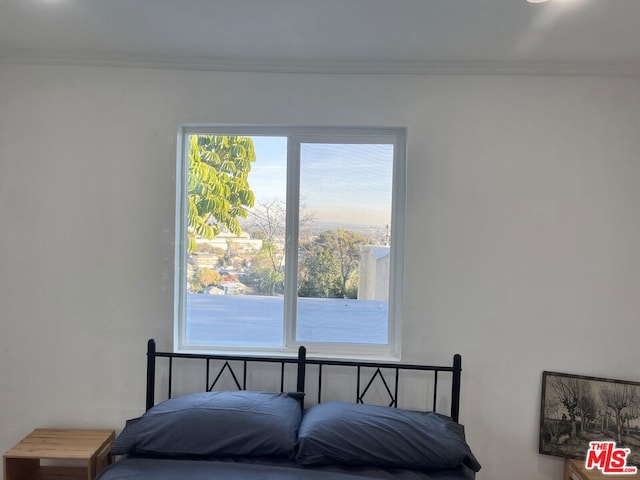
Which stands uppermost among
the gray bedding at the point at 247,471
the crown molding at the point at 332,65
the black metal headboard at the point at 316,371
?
the crown molding at the point at 332,65

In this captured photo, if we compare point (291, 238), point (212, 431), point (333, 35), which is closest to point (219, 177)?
point (291, 238)

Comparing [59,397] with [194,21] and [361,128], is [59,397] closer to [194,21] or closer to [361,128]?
[194,21]

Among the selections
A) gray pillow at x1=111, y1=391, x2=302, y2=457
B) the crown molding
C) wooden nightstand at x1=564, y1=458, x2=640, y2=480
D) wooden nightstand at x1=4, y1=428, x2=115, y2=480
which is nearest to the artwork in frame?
wooden nightstand at x1=564, y1=458, x2=640, y2=480

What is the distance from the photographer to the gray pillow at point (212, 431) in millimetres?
1756

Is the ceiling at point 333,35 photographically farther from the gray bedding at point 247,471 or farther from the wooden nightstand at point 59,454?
the wooden nightstand at point 59,454

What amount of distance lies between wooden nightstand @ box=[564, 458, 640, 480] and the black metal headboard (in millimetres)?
646

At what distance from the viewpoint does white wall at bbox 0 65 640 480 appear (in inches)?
84.2

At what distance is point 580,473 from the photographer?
2.00 metres

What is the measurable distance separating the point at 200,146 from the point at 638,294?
2.59m

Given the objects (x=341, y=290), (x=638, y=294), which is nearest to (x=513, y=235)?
(x=638, y=294)

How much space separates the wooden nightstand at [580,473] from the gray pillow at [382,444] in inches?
27.5

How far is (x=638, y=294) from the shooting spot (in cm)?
213

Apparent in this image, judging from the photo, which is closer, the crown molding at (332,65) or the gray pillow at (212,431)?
the gray pillow at (212,431)

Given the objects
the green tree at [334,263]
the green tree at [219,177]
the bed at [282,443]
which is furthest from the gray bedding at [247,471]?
the green tree at [219,177]
